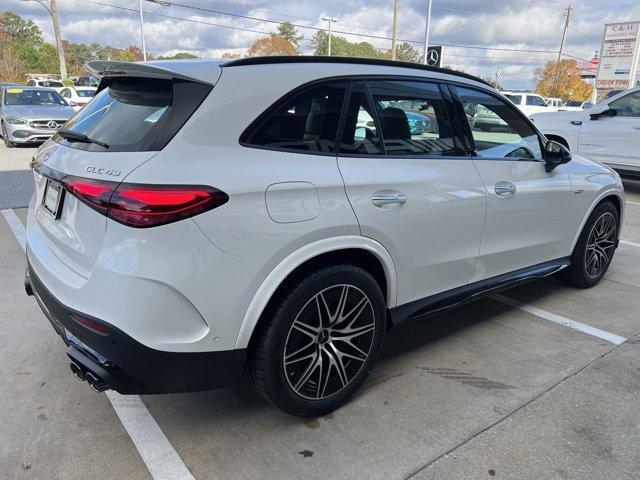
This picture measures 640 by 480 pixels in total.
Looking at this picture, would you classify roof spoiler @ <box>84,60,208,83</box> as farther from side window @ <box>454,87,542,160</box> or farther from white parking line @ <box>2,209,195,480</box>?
side window @ <box>454,87,542,160</box>

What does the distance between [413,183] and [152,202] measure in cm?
142

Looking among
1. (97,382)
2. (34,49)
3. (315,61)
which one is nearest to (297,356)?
(97,382)

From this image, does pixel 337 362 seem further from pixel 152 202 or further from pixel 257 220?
pixel 152 202

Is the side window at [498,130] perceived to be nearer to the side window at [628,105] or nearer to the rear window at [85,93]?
the side window at [628,105]

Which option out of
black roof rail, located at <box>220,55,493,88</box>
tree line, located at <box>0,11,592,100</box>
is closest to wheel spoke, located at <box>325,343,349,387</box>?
black roof rail, located at <box>220,55,493,88</box>

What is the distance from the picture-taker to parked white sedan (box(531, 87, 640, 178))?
8.52m

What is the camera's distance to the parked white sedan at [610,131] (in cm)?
852

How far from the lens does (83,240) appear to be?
2234 millimetres

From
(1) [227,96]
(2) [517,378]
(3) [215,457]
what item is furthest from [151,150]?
(2) [517,378]

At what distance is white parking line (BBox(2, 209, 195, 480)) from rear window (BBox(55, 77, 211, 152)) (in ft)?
4.60

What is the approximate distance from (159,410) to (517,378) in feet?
6.93

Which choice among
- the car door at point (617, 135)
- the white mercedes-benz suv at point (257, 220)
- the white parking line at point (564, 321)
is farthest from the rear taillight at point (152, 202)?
the car door at point (617, 135)

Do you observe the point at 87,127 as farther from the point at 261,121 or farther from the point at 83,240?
the point at 261,121

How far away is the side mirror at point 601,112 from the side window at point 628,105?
0.10 metres
